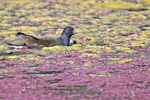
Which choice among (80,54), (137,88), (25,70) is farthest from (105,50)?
(137,88)

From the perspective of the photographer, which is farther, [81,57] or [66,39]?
[66,39]

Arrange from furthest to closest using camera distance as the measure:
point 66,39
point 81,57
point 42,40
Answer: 1. point 66,39
2. point 42,40
3. point 81,57

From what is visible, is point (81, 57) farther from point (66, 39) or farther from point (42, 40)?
point (66, 39)

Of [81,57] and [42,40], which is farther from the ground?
[42,40]

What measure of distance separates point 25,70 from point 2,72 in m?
0.36

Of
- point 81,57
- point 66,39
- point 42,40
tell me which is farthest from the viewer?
point 66,39

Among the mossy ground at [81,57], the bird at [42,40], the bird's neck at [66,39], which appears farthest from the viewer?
the bird's neck at [66,39]

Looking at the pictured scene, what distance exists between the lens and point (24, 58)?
10047 mm

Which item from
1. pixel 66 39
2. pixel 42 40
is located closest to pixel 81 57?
pixel 42 40

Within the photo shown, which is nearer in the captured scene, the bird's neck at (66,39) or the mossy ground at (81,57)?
the mossy ground at (81,57)

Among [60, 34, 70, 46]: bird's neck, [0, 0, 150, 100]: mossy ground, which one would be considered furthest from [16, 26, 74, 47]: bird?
[0, 0, 150, 100]: mossy ground

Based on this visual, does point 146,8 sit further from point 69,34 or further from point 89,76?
point 89,76

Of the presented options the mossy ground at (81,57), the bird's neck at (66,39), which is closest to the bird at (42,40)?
the bird's neck at (66,39)

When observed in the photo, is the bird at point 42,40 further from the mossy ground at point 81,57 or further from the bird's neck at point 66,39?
the mossy ground at point 81,57
